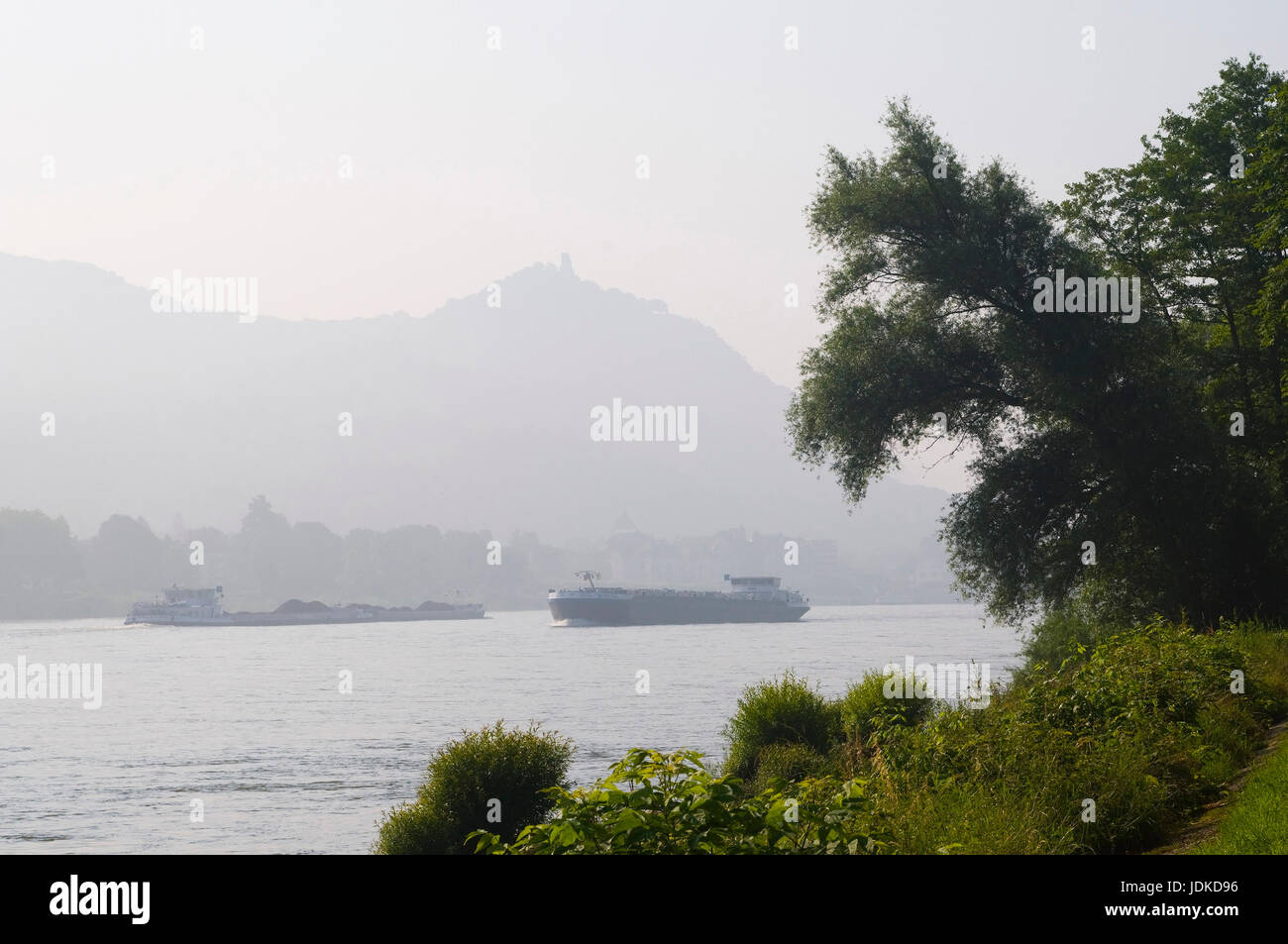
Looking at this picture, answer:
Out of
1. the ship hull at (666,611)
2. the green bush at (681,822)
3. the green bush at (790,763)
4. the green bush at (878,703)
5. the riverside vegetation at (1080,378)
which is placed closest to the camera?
the green bush at (681,822)

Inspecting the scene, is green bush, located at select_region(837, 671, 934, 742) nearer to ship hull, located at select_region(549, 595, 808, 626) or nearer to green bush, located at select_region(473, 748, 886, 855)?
green bush, located at select_region(473, 748, 886, 855)

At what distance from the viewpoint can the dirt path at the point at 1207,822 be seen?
10320 millimetres

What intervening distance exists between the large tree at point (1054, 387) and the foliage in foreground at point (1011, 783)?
11836 millimetres

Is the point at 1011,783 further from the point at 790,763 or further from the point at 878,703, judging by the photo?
the point at 878,703

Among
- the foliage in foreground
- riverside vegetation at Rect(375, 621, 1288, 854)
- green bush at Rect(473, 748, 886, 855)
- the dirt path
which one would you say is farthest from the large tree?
green bush at Rect(473, 748, 886, 855)

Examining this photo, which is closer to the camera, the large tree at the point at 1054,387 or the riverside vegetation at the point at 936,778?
the riverside vegetation at the point at 936,778

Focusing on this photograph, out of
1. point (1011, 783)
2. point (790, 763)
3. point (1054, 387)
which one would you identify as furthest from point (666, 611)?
point (1011, 783)

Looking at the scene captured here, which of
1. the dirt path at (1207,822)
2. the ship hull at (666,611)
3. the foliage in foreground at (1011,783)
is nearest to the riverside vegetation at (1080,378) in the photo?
the foliage in foreground at (1011,783)

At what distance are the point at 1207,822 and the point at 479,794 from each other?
463 inches

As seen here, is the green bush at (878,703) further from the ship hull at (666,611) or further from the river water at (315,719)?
the ship hull at (666,611)

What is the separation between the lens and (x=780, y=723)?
24.9 metres

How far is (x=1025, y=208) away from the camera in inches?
1329
